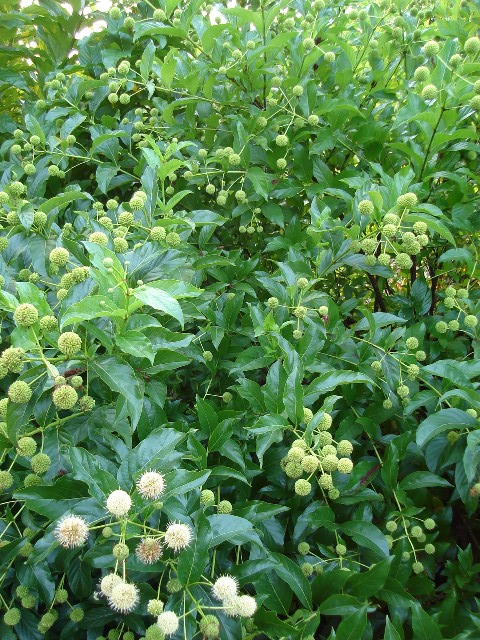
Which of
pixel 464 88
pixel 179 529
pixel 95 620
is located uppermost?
pixel 464 88

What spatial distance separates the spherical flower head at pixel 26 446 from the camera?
1.57 m

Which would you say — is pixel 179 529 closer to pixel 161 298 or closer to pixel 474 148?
pixel 161 298

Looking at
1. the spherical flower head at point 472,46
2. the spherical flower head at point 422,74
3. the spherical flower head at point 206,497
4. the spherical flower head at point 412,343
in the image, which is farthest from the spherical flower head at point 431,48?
the spherical flower head at point 206,497

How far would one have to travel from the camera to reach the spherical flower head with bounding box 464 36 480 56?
2145 mm

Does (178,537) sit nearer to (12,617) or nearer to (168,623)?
(168,623)

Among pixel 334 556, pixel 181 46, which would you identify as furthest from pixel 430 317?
pixel 181 46

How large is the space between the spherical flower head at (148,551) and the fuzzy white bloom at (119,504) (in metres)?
0.10

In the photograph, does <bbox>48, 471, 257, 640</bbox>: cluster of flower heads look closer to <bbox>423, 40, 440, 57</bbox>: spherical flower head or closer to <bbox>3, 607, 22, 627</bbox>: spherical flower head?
<bbox>3, 607, 22, 627</bbox>: spherical flower head

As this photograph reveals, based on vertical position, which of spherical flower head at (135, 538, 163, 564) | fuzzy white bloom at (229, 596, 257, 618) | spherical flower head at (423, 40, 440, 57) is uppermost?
spherical flower head at (423, 40, 440, 57)

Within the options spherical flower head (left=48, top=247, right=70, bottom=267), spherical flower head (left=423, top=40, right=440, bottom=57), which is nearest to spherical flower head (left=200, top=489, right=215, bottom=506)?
spherical flower head (left=48, top=247, right=70, bottom=267)

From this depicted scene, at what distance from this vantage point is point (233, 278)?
2520 mm

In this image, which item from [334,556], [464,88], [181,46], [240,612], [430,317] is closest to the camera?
[240,612]

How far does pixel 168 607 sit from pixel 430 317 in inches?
62.7

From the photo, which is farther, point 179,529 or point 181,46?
point 181,46
